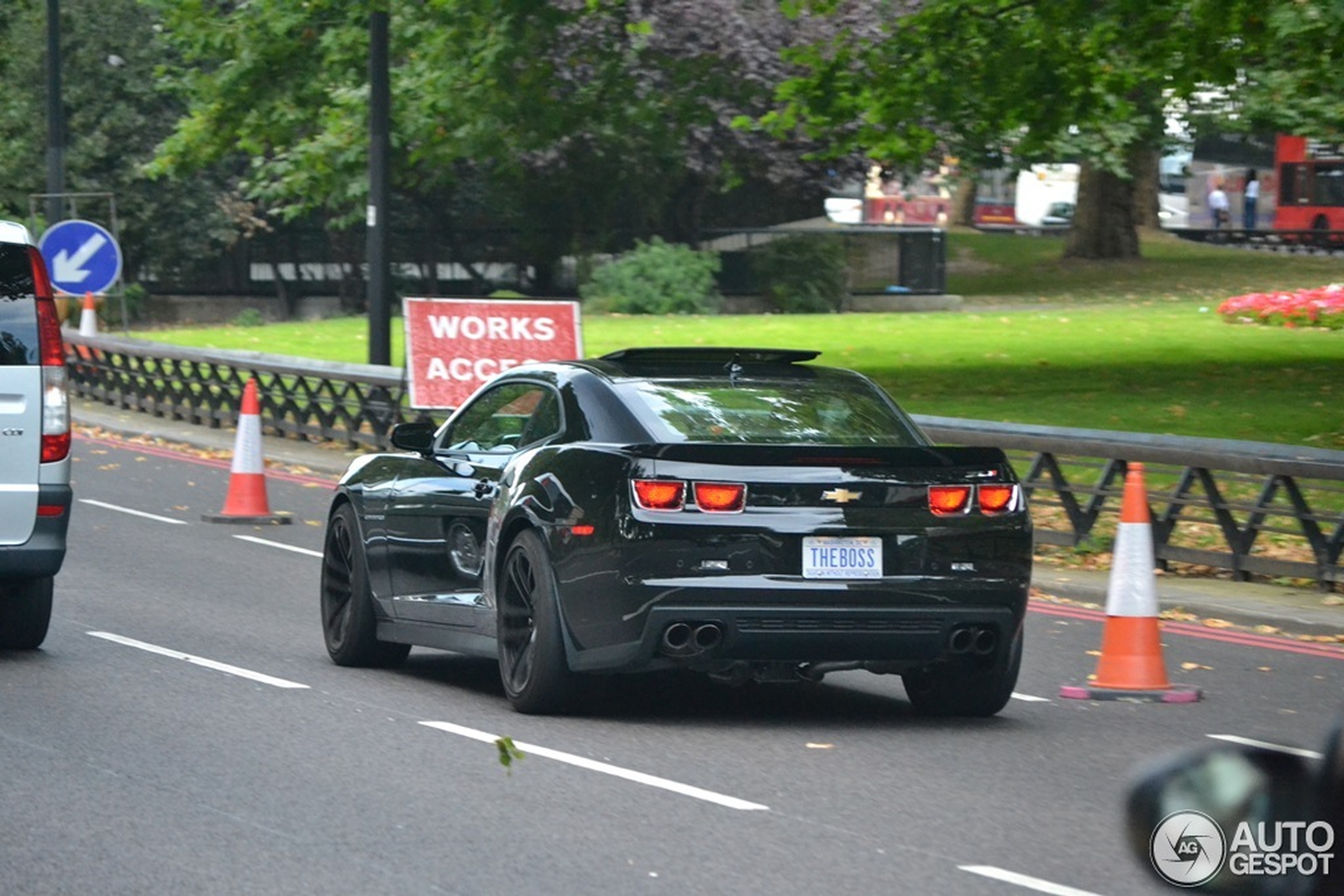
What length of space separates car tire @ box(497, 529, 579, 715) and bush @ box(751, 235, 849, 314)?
3829 cm

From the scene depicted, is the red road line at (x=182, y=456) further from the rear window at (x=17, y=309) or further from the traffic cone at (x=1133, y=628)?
the traffic cone at (x=1133, y=628)

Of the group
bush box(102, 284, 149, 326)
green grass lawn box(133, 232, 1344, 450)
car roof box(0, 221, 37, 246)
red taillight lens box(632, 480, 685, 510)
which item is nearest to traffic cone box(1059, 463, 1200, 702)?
red taillight lens box(632, 480, 685, 510)

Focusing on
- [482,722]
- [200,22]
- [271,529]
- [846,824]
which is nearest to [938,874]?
[846,824]

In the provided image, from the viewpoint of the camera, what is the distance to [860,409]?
31.7 ft

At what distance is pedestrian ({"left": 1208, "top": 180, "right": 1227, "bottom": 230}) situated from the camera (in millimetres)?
70000

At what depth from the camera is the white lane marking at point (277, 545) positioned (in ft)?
52.1

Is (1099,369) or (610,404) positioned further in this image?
(1099,369)

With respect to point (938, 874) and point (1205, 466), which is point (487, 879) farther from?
point (1205, 466)

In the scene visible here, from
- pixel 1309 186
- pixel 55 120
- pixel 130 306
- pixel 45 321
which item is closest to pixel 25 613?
pixel 45 321

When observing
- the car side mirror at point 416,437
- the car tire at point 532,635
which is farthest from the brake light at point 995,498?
the car side mirror at point 416,437

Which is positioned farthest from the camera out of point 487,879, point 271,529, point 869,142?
point 869,142

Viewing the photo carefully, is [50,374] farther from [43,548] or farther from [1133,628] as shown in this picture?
[1133,628]

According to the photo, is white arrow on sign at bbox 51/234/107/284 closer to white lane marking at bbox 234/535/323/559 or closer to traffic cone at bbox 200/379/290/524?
traffic cone at bbox 200/379/290/524

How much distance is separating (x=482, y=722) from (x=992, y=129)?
17.9 m
